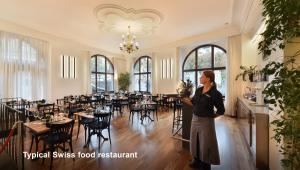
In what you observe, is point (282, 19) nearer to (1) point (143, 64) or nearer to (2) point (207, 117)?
(2) point (207, 117)

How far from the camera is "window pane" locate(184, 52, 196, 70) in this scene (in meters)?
9.79

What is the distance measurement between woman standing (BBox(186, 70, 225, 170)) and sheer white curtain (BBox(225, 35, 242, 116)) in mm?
5327

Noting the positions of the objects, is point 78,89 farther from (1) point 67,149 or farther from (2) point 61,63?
(1) point 67,149

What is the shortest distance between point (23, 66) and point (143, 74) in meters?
7.38

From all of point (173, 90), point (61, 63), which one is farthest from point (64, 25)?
point (173, 90)

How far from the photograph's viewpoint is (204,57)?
932 cm

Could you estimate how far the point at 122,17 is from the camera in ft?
19.7

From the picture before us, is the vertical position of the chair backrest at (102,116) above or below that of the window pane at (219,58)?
below

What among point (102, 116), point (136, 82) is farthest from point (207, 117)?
point (136, 82)

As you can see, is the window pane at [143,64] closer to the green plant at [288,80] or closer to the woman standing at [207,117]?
the woman standing at [207,117]

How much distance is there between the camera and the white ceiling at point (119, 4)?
511 centimetres

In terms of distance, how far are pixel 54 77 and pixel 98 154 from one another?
252 inches

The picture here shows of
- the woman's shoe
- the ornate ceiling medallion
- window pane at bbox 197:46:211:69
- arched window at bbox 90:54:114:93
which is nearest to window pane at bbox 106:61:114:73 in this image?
arched window at bbox 90:54:114:93

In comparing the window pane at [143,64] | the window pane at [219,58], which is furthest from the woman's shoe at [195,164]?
the window pane at [143,64]
